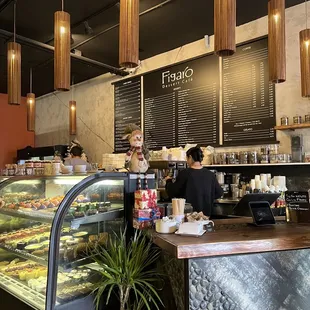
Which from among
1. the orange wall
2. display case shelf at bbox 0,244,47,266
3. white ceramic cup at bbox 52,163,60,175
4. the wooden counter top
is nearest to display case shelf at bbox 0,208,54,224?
display case shelf at bbox 0,244,47,266

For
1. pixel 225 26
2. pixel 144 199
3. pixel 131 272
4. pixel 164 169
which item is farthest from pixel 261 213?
pixel 164 169

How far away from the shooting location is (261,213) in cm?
234

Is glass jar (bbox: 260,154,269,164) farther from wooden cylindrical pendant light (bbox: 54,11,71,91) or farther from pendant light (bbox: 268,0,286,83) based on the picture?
wooden cylindrical pendant light (bbox: 54,11,71,91)

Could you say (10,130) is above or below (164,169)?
above

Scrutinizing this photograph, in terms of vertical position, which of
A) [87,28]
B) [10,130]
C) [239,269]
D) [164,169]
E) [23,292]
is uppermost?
[87,28]

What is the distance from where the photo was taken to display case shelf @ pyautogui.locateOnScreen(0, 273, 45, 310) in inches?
89.9

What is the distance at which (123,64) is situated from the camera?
2.37 metres

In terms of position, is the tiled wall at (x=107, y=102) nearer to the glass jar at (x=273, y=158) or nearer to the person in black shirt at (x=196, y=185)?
the glass jar at (x=273, y=158)

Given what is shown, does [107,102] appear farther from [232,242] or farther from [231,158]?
[232,242]

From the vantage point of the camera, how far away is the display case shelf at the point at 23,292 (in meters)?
2.28

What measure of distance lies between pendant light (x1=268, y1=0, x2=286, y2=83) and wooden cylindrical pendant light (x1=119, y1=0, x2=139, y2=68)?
3.35 feet

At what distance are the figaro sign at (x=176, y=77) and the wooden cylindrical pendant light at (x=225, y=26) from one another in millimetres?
3009

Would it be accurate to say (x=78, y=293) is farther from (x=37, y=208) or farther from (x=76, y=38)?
(x=76, y=38)

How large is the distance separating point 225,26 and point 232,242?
4.48 feet
